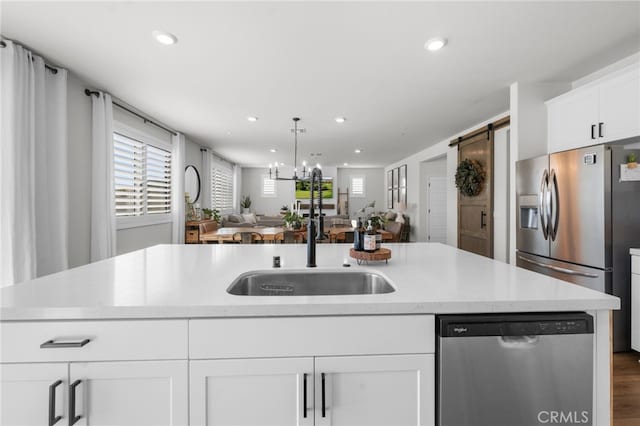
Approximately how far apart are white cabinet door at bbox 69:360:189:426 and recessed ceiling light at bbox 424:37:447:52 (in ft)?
8.90

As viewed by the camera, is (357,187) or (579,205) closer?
(579,205)

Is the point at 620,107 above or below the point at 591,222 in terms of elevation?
above

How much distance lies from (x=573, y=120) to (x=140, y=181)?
551 centimetres

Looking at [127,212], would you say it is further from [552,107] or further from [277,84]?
[552,107]

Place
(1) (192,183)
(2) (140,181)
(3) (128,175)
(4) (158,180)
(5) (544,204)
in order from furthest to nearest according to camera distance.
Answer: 1. (1) (192,183)
2. (4) (158,180)
3. (2) (140,181)
4. (3) (128,175)
5. (5) (544,204)

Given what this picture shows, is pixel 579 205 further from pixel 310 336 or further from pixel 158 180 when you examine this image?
pixel 158 180

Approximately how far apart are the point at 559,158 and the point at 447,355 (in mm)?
2650

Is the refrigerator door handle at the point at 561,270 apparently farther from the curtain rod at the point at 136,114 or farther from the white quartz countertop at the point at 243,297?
the curtain rod at the point at 136,114

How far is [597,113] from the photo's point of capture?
102 inches

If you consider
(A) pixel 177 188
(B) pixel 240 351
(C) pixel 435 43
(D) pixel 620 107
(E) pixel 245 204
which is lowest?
(B) pixel 240 351

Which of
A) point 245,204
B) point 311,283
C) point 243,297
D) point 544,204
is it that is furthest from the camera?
point 245,204

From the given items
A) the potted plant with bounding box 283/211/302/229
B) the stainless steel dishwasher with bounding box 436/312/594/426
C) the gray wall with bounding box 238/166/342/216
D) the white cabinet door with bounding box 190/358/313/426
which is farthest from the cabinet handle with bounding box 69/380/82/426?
the gray wall with bounding box 238/166/342/216

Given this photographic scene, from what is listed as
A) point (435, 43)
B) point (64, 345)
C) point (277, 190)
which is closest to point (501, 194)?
point (435, 43)

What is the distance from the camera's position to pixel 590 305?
2.99 feet
